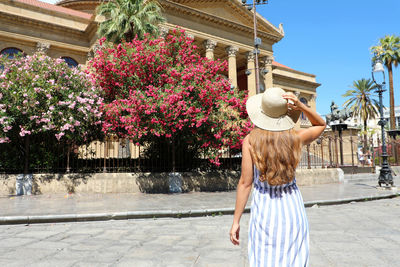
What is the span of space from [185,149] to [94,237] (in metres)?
7.77

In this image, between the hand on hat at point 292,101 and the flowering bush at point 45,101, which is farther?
the flowering bush at point 45,101

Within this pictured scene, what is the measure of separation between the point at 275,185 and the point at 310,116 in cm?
57

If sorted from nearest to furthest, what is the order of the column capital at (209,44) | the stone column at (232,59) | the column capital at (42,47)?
the column capital at (42,47), the column capital at (209,44), the stone column at (232,59)

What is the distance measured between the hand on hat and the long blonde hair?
7.0 inches

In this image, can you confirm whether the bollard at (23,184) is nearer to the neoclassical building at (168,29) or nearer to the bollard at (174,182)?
the bollard at (174,182)

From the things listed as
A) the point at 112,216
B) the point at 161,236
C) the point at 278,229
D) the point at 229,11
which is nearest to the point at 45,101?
the point at 112,216

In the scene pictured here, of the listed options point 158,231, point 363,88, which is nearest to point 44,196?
point 158,231

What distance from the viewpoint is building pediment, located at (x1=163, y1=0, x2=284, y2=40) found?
26734 millimetres

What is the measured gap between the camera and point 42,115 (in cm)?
976

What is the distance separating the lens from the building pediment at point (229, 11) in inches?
1053

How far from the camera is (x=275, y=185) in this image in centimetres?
191

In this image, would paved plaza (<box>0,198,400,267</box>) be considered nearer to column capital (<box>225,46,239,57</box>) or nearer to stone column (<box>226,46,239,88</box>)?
stone column (<box>226,46,239,88</box>)

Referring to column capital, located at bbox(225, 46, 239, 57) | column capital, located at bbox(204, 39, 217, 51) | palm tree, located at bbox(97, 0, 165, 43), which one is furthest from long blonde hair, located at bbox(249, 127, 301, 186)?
column capital, located at bbox(225, 46, 239, 57)

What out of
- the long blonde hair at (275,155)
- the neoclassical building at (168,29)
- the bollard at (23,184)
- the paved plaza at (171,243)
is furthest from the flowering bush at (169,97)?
the neoclassical building at (168,29)
